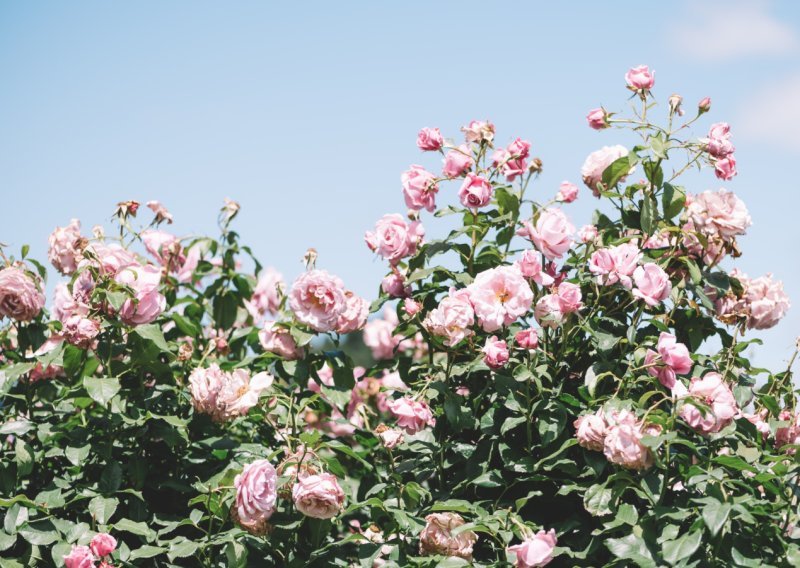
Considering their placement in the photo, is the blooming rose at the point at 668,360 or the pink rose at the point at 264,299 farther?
the pink rose at the point at 264,299

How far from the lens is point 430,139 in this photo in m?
Result: 3.22

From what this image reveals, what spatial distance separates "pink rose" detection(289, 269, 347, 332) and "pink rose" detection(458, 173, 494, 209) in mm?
515

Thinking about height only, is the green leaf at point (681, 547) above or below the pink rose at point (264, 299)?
below

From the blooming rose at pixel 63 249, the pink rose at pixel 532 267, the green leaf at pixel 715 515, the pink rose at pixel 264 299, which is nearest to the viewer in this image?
the green leaf at pixel 715 515

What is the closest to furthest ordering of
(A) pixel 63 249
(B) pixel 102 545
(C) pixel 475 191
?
(B) pixel 102 545 < (C) pixel 475 191 < (A) pixel 63 249

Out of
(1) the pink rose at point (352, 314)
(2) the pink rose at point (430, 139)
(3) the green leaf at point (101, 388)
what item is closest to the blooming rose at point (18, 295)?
(3) the green leaf at point (101, 388)

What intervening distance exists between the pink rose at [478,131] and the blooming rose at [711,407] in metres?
1.10

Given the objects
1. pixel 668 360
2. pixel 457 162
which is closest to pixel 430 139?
pixel 457 162

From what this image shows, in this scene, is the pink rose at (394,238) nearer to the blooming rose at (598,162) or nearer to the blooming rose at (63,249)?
the blooming rose at (598,162)

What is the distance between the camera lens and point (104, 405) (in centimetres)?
300

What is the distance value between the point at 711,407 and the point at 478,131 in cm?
123

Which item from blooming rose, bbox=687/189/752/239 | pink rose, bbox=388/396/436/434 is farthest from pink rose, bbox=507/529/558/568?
blooming rose, bbox=687/189/752/239

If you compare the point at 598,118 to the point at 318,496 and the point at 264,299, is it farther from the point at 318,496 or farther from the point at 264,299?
the point at 264,299

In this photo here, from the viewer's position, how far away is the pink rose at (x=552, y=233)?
303cm
